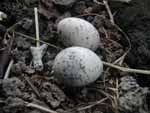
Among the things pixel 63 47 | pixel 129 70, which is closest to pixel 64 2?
pixel 63 47

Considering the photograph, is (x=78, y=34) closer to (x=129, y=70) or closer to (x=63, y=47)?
(x=63, y=47)

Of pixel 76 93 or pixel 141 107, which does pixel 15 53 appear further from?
pixel 141 107

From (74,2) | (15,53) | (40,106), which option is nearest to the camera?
(40,106)

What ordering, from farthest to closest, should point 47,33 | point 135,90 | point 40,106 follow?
point 47,33 → point 135,90 → point 40,106

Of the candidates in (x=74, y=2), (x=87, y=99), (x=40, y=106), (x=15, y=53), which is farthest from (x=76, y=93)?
(x=74, y=2)

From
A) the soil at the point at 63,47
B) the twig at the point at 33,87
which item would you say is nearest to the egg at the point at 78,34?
the soil at the point at 63,47
